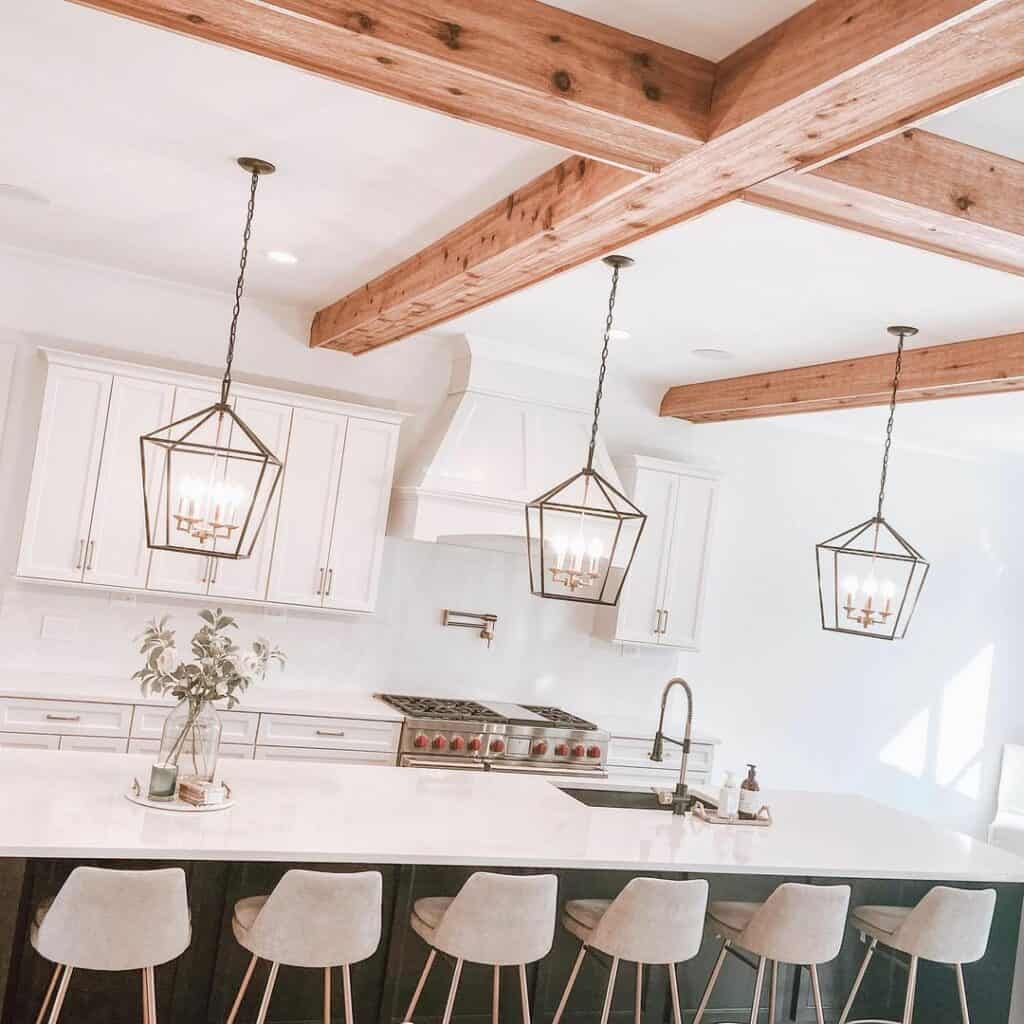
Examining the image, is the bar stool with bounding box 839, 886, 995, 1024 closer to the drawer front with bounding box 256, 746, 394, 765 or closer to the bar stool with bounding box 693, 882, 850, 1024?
the bar stool with bounding box 693, 882, 850, 1024

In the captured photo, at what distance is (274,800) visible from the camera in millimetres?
3527

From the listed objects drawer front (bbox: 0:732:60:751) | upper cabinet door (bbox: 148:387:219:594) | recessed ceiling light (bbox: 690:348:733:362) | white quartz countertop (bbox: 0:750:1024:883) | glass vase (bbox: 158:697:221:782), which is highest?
recessed ceiling light (bbox: 690:348:733:362)

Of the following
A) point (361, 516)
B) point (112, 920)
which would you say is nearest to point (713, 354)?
point (361, 516)

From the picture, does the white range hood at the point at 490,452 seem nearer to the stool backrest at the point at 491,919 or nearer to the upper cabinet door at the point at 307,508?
the upper cabinet door at the point at 307,508

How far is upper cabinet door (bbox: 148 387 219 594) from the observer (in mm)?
5219

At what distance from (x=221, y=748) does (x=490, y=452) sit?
1.99m

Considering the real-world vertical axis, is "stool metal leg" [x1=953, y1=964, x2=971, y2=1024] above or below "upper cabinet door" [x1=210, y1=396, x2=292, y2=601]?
below

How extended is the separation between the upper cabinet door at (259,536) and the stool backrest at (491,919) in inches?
104

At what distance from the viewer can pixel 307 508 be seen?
5535 millimetres

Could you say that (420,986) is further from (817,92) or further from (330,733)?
(817,92)

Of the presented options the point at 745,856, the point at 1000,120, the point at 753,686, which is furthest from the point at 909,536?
the point at 1000,120

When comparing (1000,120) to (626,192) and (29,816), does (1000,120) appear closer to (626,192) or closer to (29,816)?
(626,192)

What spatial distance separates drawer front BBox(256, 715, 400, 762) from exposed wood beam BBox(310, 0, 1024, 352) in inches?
108

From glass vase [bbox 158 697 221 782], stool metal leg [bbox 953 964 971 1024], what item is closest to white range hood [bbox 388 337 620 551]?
glass vase [bbox 158 697 221 782]
